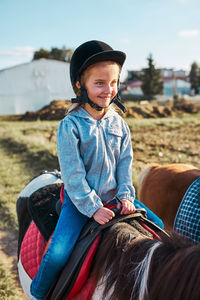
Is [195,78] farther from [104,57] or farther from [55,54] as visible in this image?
[104,57]

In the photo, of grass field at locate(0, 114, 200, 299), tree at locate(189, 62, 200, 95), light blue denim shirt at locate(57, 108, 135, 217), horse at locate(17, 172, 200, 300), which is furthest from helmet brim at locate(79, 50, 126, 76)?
tree at locate(189, 62, 200, 95)

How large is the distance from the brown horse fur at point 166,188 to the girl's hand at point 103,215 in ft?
4.42

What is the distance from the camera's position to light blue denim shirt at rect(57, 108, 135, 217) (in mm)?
1654

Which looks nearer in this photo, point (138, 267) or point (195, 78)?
point (138, 267)

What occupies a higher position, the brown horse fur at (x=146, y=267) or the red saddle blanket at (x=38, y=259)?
the brown horse fur at (x=146, y=267)

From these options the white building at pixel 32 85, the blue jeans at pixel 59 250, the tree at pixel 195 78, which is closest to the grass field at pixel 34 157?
the blue jeans at pixel 59 250

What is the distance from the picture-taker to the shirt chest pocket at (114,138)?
5.84 ft

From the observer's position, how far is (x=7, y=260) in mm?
3441

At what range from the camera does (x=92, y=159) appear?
5.68 ft

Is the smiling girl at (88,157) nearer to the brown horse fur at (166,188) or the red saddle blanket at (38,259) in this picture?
the red saddle blanket at (38,259)

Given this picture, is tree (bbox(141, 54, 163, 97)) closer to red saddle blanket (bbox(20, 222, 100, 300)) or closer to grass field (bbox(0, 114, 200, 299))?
grass field (bbox(0, 114, 200, 299))

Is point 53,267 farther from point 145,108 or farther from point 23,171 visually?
point 145,108

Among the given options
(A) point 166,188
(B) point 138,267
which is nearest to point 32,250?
(B) point 138,267

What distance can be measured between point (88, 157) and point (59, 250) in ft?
1.81
